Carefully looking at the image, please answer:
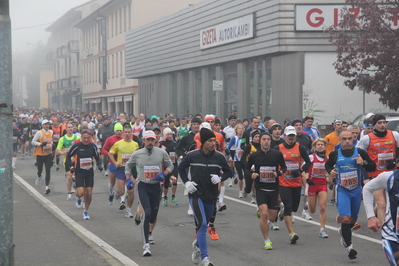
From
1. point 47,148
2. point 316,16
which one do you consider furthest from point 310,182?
point 316,16

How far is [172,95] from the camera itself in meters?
45.8

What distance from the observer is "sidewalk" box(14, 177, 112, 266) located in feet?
29.9

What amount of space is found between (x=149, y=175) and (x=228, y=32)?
941 inches

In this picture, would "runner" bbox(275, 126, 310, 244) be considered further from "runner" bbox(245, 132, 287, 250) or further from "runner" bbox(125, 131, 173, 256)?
"runner" bbox(125, 131, 173, 256)

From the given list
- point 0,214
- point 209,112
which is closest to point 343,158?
point 0,214

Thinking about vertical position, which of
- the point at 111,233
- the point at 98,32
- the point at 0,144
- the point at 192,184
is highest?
the point at 98,32

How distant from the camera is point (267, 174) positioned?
1036cm

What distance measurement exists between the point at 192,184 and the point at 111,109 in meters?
57.7

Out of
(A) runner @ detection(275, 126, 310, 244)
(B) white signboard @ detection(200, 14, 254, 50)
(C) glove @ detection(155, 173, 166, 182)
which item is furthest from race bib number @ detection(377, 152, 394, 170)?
(B) white signboard @ detection(200, 14, 254, 50)

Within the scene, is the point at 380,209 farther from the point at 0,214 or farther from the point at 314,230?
the point at 314,230

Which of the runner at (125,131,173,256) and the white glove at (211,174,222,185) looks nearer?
the white glove at (211,174,222,185)

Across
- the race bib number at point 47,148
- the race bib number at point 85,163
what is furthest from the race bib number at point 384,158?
the race bib number at point 47,148

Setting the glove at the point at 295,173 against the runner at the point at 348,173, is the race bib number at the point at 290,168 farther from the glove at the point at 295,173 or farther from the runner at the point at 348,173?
the runner at the point at 348,173

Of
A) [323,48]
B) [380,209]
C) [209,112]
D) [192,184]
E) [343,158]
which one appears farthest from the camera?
[209,112]
